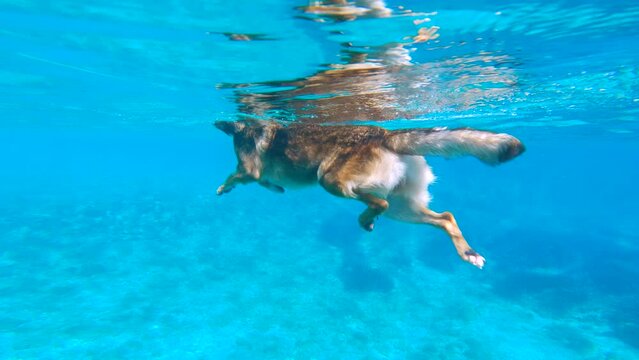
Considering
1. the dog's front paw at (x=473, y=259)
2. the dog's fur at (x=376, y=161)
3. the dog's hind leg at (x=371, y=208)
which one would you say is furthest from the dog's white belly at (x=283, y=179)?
the dog's front paw at (x=473, y=259)

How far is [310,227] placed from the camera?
24859 millimetres

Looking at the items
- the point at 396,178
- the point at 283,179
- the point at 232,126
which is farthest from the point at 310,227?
the point at 396,178

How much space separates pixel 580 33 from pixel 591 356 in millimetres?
11389

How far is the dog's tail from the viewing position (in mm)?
4297

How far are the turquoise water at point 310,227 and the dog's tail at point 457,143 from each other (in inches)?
69.2

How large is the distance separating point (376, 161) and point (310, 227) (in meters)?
19.5

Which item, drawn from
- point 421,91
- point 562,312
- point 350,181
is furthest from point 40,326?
point 562,312

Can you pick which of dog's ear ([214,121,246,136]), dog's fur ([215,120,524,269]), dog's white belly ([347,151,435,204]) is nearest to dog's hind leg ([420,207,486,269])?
dog's fur ([215,120,524,269])

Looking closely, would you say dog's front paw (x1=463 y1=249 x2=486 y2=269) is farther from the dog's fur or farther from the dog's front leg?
the dog's front leg

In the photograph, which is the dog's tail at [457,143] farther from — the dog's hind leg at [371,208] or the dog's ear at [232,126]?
the dog's ear at [232,126]

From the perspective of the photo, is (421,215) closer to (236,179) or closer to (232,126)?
(236,179)

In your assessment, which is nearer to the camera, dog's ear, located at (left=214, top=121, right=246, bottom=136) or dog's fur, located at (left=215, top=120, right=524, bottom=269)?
dog's fur, located at (left=215, top=120, right=524, bottom=269)

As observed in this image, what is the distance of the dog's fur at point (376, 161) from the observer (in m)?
4.77

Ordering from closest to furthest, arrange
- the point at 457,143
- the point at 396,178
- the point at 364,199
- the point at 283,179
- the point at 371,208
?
the point at 457,143, the point at 371,208, the point at 364,199, the point at 396,178, the point at 283,179
